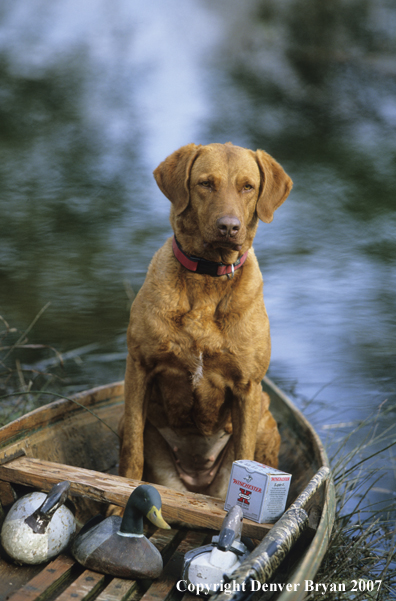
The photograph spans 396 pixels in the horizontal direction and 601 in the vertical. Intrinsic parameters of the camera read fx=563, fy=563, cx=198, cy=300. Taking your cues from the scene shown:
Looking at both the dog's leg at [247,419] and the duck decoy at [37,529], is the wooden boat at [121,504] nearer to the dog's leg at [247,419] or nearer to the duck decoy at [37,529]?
the duck decoy at [37,529]

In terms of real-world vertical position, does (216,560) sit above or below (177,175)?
below

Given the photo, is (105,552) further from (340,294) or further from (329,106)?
(329,106)

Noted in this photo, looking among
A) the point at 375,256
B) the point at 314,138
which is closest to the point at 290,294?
the point at 375,256

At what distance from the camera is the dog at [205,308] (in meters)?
2.49

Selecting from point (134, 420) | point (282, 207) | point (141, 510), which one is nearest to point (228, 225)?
point (134, 420)

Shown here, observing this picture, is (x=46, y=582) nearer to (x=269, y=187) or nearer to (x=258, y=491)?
(x=258, y=491)

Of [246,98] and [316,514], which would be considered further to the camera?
[246,98]

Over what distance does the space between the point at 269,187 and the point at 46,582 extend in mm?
1875

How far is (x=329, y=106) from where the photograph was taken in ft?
71.1

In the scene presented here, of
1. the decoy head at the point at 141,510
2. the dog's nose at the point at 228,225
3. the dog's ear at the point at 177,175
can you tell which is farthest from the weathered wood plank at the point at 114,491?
the dog's ear at the point at 177,175

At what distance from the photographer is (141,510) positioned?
2.05 m

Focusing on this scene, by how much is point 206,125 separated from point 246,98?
11.3 feet

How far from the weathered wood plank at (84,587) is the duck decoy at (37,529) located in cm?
17

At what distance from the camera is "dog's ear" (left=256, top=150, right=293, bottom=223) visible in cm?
262
